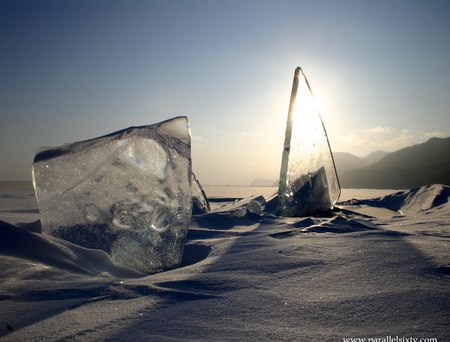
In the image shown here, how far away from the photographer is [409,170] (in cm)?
4722

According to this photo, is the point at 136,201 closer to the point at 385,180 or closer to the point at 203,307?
the point at 203,307

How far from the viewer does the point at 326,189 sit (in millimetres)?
4742

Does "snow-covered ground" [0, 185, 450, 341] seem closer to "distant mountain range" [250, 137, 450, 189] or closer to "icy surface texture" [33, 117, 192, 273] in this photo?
"icy surface texture" [33, 117, 192, 273]

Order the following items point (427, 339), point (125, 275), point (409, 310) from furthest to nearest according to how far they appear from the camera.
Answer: point (125, 275) < point (409, 310) < point (427, 339)

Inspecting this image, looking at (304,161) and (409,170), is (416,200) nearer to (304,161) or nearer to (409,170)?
(304,161)

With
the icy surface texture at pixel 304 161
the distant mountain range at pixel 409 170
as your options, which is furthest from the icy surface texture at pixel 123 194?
the distant mountain range at pixel 409 170

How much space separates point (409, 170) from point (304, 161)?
5101cm

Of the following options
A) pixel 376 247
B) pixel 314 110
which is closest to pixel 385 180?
pixel 314 110

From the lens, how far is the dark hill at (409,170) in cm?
4250

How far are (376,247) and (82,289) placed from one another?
1520 mm

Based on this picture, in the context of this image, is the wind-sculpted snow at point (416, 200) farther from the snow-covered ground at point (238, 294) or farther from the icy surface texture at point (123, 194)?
the icy surface texture at point (123, 194)

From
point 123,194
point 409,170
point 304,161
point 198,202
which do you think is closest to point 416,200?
point 304,161

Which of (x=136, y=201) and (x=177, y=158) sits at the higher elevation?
(x=177, y=158)

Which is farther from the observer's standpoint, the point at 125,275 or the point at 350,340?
the point at 125,275
